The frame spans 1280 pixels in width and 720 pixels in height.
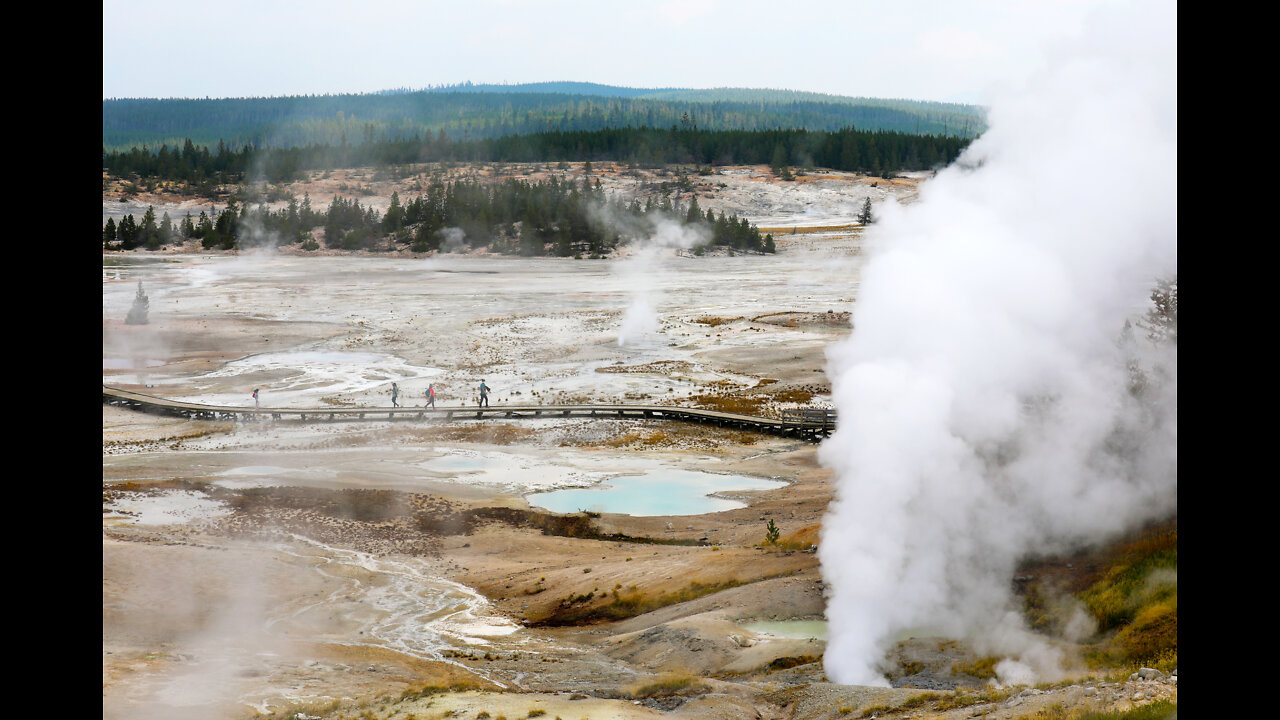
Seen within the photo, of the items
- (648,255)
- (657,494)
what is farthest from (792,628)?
(648,255)

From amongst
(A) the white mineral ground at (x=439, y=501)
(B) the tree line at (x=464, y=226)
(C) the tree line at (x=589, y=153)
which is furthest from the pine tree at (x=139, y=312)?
(C) the tree line at (x=589, y=153)

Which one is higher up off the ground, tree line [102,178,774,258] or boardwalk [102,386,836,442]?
tree line [102,178,774,258]

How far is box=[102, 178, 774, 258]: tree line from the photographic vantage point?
105056 millimetres

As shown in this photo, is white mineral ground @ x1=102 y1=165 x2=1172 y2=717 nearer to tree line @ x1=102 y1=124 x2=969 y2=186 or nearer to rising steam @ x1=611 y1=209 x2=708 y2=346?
rising steam @ x1=611 y1=209 x2=708 y2=346

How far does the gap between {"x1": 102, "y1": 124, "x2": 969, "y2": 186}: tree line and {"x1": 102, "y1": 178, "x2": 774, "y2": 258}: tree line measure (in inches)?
1113

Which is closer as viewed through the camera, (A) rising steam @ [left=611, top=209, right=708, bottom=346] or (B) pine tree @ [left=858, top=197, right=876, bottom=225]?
(A) rising steam @ [left=611, top=209, right=708, bottom=346]

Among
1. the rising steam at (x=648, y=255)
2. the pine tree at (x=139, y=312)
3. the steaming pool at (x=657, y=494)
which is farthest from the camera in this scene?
the rising steam at (x=648, y=255)

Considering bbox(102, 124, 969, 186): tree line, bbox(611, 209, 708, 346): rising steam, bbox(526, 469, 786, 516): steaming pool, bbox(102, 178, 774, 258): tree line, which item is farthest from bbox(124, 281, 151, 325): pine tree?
bbox(102, 124, 969, 186): tree line

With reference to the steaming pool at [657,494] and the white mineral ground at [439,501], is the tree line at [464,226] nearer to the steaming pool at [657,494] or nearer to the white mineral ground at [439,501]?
the white mineral ground at [439,501]

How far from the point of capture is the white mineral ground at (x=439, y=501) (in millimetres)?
15164

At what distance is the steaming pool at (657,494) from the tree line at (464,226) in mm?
73662
